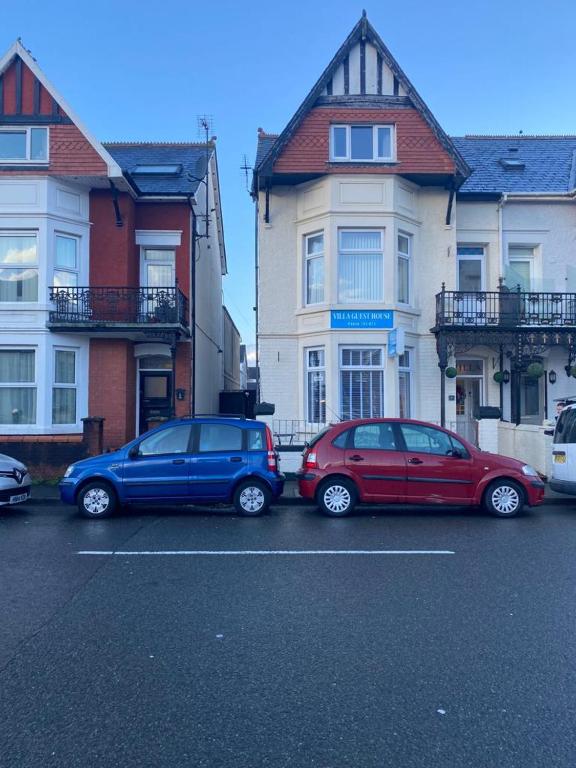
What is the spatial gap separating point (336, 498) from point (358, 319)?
640 cm

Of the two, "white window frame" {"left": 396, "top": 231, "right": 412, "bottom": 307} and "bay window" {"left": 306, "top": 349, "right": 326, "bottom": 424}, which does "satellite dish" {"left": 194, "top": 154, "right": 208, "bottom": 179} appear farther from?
"bay window" {"left": 306, "top": 349, "right": 326, "bottom": 424}

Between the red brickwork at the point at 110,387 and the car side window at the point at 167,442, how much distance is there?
544 centimetres

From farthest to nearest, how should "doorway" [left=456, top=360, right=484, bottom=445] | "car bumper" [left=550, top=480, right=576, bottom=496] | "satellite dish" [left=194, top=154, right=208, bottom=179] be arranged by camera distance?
"satellite dish" [left=194, top=154, right=208, bottom=179] < "doorway" [left=456, top=360, right=484, bottom=445] < "car bumper" [left=550, top=480, right=576, bottom=496]

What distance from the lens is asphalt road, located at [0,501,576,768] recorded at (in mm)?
3195

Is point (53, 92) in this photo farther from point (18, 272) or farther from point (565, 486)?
point (565, 486)

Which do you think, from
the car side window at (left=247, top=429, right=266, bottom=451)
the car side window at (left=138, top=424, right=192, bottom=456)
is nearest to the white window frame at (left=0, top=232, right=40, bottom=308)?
the car side window at (left=138, top=424, right=192, bottom=456)

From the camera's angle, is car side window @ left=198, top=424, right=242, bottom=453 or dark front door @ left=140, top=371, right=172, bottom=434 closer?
car side window @ left=198, top=424, right=242, bottom=453

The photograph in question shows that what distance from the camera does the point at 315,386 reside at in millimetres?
15711

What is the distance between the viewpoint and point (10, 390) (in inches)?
570

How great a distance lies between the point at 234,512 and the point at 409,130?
1082 centimetres

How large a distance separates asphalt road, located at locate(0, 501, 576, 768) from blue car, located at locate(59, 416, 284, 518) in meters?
1.86

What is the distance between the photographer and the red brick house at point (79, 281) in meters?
14.3

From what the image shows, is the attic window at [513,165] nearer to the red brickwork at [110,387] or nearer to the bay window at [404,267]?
the bay window at [404,267]

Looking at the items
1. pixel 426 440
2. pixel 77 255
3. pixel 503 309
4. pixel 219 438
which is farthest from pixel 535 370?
pixel 77 255
